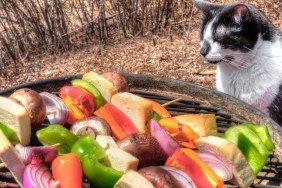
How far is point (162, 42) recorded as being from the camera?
17.6ft

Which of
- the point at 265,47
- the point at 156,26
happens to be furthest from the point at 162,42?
the point at 265,47

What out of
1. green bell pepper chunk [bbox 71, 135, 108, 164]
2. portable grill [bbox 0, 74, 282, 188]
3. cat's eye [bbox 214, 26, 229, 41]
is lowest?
portable grill [bbox 0, 74, 282, 188]

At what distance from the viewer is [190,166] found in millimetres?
1754

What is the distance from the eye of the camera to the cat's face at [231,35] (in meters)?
3.04

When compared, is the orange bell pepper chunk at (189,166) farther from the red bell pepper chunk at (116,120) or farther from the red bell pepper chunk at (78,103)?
the red bell pepper chunk at (78,103)

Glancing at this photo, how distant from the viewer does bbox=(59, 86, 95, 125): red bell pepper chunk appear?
2213mm

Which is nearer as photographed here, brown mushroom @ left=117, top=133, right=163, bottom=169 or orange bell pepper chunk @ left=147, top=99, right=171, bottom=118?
brown mushroom @ left=117, top=133, right=163, bottom=169

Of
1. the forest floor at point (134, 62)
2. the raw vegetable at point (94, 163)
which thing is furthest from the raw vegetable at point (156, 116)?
the forest floor at point (134, 62)

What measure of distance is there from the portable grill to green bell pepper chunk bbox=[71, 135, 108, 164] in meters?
0.42

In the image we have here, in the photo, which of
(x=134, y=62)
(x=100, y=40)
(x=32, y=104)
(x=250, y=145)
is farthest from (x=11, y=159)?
(x=100, y=40)

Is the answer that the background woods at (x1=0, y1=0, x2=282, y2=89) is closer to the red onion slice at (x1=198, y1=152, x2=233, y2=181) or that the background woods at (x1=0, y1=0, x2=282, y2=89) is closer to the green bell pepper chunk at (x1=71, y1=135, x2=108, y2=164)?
the red onion slice at (x1=198, y1=152, x2=233, y2=181)

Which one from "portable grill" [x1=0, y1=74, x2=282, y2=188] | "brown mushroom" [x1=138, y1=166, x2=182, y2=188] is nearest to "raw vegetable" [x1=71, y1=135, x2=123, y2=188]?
"brown mushroom" [x1=138, y1=166, x2=182, y2=188]

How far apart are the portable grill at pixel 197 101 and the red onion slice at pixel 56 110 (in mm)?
126

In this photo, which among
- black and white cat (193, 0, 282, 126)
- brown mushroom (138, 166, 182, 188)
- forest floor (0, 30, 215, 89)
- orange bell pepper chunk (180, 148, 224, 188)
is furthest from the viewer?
forest floor (0, 30, 215, 89)
